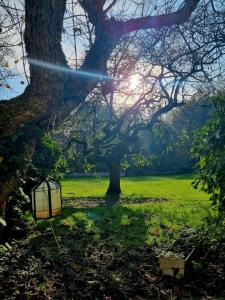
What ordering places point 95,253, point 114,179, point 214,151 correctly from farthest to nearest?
point 114,179
point 95,253
point 214,151

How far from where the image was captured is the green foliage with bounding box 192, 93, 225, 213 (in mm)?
4488

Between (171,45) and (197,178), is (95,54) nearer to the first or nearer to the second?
(197,178)

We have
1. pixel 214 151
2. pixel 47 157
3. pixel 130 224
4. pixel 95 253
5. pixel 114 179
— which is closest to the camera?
pixel 214 151

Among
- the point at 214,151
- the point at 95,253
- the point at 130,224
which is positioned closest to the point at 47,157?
the point at 130,224

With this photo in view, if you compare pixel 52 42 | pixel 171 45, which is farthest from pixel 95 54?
pixel 171 45

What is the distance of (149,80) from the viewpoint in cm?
1359

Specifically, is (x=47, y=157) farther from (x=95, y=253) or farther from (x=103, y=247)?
(x=95, y=253)

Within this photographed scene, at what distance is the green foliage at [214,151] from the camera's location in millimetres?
4488

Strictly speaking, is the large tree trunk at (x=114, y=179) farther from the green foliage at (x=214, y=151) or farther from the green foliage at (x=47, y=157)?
the green foliage at (x=214, y=151)

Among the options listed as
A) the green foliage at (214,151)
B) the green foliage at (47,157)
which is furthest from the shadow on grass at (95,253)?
the green foliage at (214,151)

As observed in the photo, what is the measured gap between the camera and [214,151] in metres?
4.63

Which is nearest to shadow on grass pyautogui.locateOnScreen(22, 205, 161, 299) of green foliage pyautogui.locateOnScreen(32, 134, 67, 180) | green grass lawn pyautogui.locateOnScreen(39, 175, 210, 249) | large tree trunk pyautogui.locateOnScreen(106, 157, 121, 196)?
green grass lawn pyautogui.locateOnScreen(39, 175, 210, 249)

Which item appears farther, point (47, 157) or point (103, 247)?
point (47, 157)

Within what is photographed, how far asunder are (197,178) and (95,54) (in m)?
2.25
